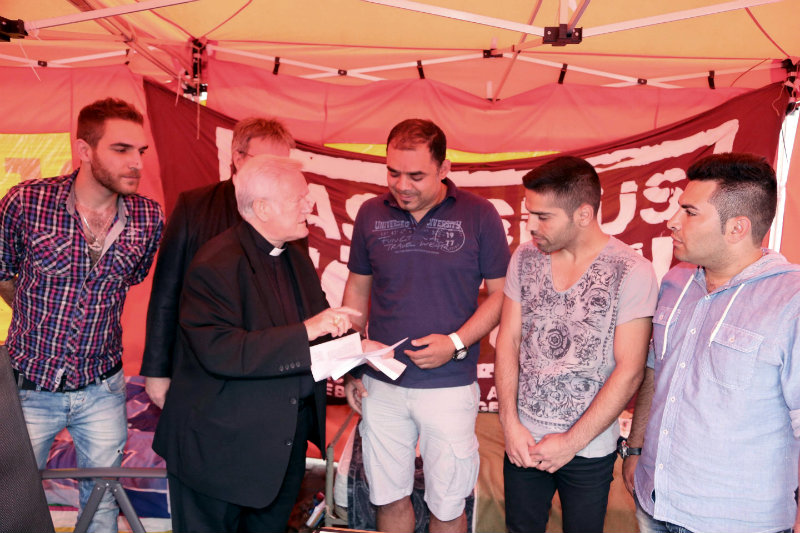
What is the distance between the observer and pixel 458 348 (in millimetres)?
2559

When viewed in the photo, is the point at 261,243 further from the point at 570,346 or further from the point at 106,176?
the point at 570,346

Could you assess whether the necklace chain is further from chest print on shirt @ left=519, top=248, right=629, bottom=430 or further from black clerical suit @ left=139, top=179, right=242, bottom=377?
chest print on shirt @ left=519, top=248, right=629, bottom=430

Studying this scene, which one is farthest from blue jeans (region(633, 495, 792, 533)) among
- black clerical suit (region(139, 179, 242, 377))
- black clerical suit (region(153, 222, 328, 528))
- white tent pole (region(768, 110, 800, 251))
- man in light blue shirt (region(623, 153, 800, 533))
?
white tent pole (region(768, 110, 800, 251))

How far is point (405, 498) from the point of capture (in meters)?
2.72

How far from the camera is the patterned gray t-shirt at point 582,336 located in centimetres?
211

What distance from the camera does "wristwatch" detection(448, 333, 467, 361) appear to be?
2553mm

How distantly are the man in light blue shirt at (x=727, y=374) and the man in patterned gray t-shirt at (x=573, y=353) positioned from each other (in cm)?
18

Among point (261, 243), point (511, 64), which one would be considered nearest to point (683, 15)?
point (511, 64)

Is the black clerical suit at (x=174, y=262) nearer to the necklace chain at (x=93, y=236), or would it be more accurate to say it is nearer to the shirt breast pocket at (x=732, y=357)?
the necklace chain at (x=93, y=236)

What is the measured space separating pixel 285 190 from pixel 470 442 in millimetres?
1358

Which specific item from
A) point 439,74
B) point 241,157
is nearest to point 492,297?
point 241,157

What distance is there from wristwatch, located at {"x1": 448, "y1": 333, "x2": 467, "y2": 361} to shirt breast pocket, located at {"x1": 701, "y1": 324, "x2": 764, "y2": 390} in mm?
1011

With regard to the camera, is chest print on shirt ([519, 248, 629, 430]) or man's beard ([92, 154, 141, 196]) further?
man's beard ([92, 154, 141, 196])

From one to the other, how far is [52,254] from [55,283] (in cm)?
12
